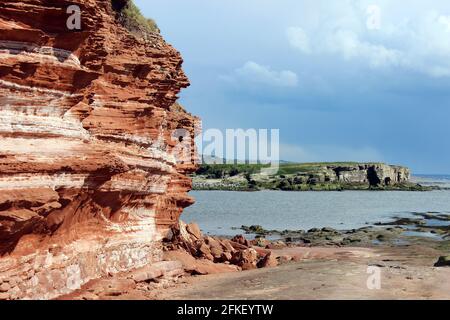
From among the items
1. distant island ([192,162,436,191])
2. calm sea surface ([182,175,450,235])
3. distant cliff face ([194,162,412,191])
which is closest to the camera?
calm sea surface ([182,175,450,235])

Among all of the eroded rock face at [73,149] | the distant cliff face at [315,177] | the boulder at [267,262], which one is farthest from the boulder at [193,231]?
the distant cliff face at [315,177]

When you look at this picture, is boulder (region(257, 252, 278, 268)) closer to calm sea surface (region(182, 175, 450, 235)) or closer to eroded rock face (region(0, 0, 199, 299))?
eroded rock face (region(0, 0, 199, 299))

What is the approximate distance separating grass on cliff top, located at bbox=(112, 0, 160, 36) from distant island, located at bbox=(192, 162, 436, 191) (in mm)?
135266

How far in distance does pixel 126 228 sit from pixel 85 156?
7148mm

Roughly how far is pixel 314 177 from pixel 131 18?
14974cm

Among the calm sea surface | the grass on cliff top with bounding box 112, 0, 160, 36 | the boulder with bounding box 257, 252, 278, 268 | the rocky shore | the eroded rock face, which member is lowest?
the calm sea surface

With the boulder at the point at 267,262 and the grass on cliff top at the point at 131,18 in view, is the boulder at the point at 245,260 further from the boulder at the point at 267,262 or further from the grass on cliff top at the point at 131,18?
the grass on cliff top at the point at 131,18

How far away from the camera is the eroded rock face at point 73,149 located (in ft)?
53.8

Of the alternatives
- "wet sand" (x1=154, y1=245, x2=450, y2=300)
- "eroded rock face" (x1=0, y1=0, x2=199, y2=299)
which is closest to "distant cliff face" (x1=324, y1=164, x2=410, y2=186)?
"wet sand" (x1=154, y1=245, x2=450, y2=300)

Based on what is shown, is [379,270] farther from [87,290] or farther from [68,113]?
[68,113]

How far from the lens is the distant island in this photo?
170 m

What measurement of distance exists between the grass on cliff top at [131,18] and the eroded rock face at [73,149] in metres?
1.47

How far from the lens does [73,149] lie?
727 inches

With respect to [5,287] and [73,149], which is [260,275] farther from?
[5,287]
